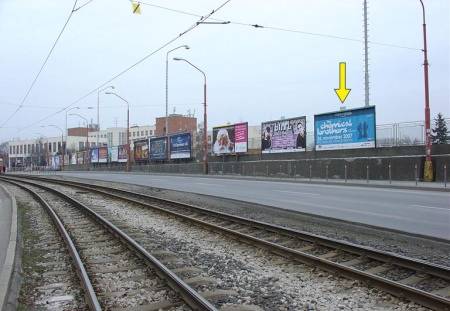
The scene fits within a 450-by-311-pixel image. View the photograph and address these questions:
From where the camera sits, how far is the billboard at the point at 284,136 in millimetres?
39875

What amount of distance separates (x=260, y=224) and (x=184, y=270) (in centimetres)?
462

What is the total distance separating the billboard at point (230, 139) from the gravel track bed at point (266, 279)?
3449 cm

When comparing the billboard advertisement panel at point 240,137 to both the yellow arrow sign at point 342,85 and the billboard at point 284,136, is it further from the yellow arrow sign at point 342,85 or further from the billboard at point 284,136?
the yellow arrow sign at point 342,85

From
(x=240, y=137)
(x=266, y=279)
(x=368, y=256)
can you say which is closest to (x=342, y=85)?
(x=240, y=137)

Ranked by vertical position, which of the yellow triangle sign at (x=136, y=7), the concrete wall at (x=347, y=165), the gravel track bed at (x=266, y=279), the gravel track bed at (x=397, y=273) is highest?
the yellow triangle sign at (x=136, y=7)

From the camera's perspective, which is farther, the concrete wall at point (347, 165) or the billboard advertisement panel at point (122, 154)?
the billboard advertisement panel at point (122, 154)

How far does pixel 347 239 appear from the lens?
1083 centimetres

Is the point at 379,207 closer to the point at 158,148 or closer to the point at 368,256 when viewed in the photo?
the point at 368,256

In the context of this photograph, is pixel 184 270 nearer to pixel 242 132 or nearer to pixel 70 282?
pixel 70 282

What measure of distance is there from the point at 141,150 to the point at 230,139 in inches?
1048

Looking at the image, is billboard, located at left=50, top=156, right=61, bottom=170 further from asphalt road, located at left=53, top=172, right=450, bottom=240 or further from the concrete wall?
asphalt road, located at left=53, top=172, right=450, bottom=240

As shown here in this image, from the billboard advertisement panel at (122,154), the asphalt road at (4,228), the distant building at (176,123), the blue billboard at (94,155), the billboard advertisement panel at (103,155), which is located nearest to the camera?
the asphalt road at (4,228)

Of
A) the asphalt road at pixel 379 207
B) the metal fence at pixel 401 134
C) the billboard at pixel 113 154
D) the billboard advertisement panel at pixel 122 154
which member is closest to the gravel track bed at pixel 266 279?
the asphalt road at pixel 379 207

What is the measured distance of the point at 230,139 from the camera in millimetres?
48938
